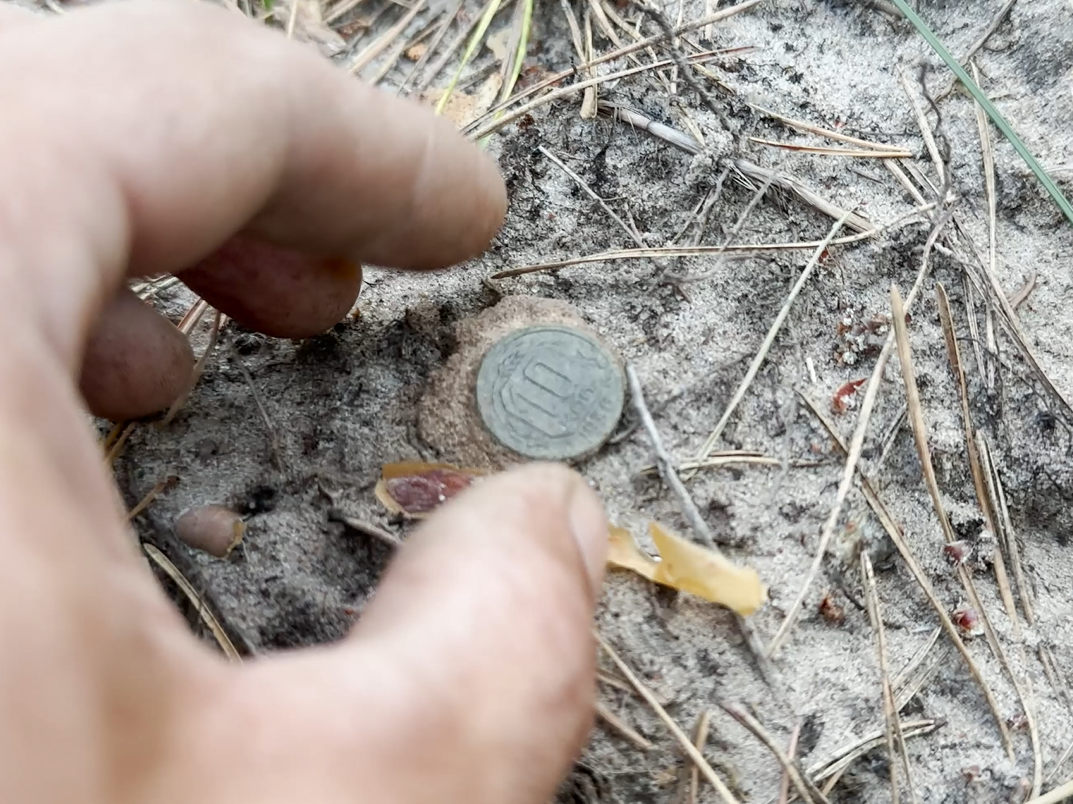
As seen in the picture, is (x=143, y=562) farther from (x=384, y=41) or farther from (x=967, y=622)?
(x=384, y=41)

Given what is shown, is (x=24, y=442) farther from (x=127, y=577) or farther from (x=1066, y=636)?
(x=1066, y=636)

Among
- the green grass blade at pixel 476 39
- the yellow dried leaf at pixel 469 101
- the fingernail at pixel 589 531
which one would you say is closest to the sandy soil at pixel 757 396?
the yellow dried leaf at pixel 469 101

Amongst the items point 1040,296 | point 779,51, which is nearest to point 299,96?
point 779,51

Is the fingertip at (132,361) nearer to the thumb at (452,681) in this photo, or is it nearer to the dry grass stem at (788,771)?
the thumb at (452,681)

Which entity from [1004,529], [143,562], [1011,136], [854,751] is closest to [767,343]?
[1004,529]

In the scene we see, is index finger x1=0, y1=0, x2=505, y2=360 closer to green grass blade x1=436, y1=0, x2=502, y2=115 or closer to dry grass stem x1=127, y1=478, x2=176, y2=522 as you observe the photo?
dry grass stem x1=127, y1=478, x2=176, y2=522

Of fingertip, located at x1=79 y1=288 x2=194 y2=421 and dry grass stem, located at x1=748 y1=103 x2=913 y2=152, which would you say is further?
dry grass stem, located at x1=748 y1=103 x2=913 y2=152

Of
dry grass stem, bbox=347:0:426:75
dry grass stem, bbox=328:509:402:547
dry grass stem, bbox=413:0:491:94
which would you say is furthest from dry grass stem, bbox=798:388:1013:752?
dry grass stem, bbox=347:0:426:75
